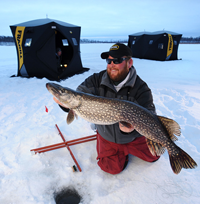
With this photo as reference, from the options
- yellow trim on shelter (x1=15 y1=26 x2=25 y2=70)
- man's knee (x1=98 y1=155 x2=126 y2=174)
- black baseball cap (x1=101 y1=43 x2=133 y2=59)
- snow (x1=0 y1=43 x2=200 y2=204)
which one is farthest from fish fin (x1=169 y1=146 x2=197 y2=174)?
A: yellow trim on shelter (x1=15 y1=26 x2=25 y2=70)

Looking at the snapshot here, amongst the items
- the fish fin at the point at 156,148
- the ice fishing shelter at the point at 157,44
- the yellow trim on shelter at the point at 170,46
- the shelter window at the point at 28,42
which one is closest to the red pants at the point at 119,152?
the fish fin at the point at 156,148

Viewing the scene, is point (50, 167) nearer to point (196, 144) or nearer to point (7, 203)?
point (7, 203)

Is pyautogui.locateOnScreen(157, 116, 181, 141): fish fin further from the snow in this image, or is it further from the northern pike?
the snow

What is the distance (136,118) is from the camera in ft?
6.02

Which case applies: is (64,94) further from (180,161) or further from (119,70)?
(180,161)

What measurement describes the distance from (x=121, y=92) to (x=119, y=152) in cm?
111

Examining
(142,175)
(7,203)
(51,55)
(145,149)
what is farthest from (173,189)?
(51,55)

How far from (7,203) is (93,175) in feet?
4.06

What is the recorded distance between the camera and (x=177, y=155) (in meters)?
1.81

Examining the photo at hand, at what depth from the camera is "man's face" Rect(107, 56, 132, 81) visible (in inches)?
93.9

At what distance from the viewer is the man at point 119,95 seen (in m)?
2.36

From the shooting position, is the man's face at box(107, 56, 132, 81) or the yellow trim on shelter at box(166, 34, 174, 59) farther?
the yellow trim on shelter at box(166, 34, 174, 59)

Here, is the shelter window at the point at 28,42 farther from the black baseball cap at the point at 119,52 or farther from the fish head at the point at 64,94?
the fish head at the point at 64,94

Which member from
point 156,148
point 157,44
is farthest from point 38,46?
point 157,44
